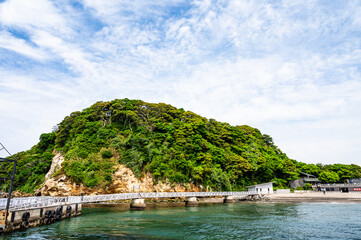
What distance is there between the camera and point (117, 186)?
124 feet

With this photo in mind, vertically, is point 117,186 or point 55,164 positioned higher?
point 55,164

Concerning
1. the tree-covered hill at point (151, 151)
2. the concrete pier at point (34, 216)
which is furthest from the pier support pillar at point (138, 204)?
the concrete pier at point (34, 216)

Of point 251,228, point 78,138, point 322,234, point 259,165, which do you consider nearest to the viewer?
point 322,234

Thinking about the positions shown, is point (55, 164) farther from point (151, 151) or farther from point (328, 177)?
point (328, 177)

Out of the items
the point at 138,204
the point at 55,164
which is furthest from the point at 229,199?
the point at 55,164

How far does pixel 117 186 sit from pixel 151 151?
28.8 feet

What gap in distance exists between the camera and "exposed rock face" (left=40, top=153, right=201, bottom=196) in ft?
120

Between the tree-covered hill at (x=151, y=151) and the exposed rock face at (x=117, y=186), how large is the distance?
38.8 inches

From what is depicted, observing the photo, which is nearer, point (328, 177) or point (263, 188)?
point (263, 188)

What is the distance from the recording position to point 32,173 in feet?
154

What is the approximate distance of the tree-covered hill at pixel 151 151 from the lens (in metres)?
40.3

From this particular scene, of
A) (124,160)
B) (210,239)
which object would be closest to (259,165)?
(124,160)

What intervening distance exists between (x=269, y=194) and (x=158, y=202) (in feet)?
78.5

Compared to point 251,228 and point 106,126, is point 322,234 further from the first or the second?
point 106,126
